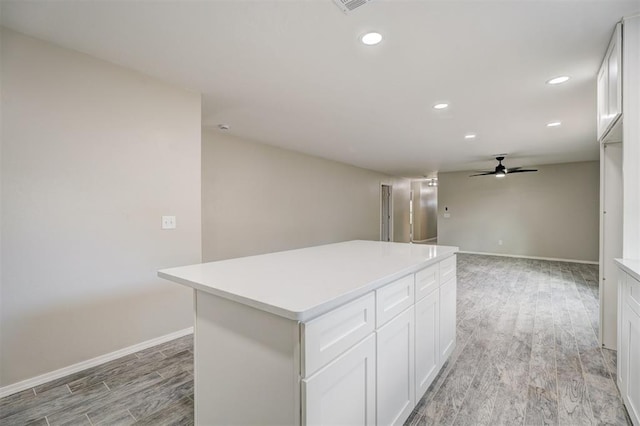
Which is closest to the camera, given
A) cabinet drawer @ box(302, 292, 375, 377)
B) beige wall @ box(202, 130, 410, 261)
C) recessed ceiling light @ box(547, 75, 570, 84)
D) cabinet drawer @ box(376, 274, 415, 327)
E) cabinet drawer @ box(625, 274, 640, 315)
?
cabinet drawer @ box(302, 292, 375, 377)

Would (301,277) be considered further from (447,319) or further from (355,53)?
(355,53)

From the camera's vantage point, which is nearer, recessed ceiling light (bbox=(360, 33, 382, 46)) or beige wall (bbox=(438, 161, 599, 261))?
recessed ceiling light (bbox=(360, 33, 382, 46))

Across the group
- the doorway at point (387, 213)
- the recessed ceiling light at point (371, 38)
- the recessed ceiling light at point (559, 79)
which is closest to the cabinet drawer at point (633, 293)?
the recessed ceiling light at point (559, 79)

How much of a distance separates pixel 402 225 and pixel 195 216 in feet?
26.2

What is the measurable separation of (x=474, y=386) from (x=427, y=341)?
518 mm

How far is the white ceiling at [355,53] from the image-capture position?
1.68m

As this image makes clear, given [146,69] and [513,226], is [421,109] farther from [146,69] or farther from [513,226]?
[513,226]

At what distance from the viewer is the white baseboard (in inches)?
74.7

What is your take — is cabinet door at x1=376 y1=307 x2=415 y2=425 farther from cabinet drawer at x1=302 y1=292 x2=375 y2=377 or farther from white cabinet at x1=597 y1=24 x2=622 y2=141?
white cabinet at x1=597 y1=24 x2=622 y2=141

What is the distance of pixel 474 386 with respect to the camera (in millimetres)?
2027

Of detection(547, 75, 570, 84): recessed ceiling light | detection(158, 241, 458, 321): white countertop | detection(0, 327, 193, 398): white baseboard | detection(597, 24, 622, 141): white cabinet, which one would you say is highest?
detection(547, 75, 570, 84): recessed ceiling light

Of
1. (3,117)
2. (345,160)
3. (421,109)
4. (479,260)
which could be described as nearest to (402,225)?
(479,260)

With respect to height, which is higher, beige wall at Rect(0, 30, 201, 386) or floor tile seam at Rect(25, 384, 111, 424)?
beige wall at Rect(0, 30, 201, 386)

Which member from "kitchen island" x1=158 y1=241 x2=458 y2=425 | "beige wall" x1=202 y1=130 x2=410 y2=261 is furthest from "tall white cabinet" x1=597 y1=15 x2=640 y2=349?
"beige wall" x1=202 y1=130 x2=410 y2=261
